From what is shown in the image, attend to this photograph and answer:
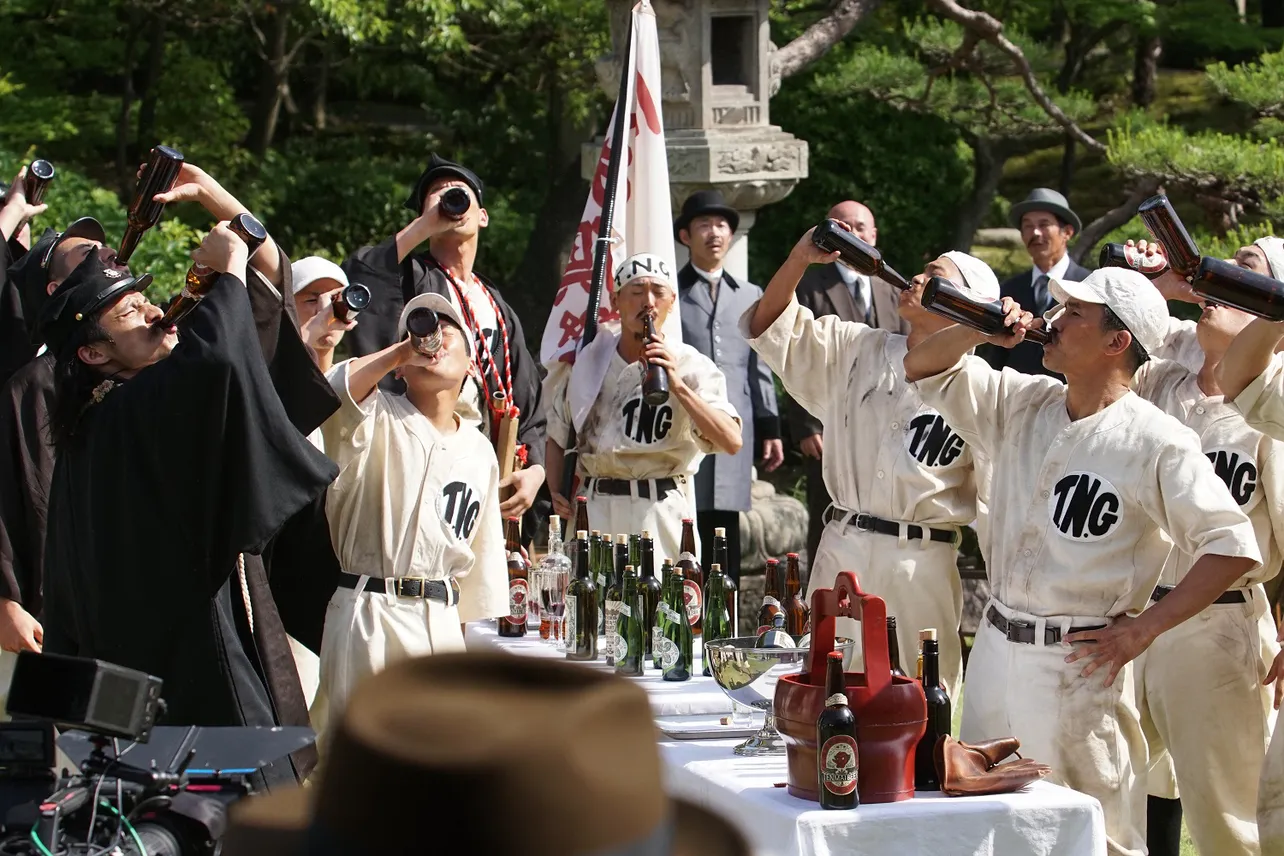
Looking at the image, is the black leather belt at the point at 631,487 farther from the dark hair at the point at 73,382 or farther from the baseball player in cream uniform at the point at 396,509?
the dark hair at the point at 73,382

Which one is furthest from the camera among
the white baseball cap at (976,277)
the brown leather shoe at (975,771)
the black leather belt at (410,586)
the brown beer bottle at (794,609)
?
the white baseball cap at (976,277)

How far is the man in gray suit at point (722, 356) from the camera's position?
755 cm

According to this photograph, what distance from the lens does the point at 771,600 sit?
504 centimetres

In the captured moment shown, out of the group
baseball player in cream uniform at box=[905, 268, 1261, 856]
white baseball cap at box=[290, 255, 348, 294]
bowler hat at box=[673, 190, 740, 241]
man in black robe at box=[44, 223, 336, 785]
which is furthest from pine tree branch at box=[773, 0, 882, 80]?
man in black robe at box=[44, 223, 336, 785]

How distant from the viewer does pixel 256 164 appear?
14828mm

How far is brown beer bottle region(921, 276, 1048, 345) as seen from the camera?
4664mm

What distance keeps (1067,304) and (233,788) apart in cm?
254

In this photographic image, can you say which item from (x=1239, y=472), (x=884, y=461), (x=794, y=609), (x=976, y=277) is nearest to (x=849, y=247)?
(x=976, y=277)

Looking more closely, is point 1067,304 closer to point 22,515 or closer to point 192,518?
point 192,518

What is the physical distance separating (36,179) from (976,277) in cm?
342

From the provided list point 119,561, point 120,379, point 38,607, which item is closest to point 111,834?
point 119,561

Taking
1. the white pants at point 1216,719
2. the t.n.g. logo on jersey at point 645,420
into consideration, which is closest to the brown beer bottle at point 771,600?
the t.n.g. logo on jersey at point 645,420

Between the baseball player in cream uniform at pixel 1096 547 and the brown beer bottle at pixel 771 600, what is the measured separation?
0.60 metres

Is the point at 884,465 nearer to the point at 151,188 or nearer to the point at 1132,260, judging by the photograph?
the point at 1132,260
